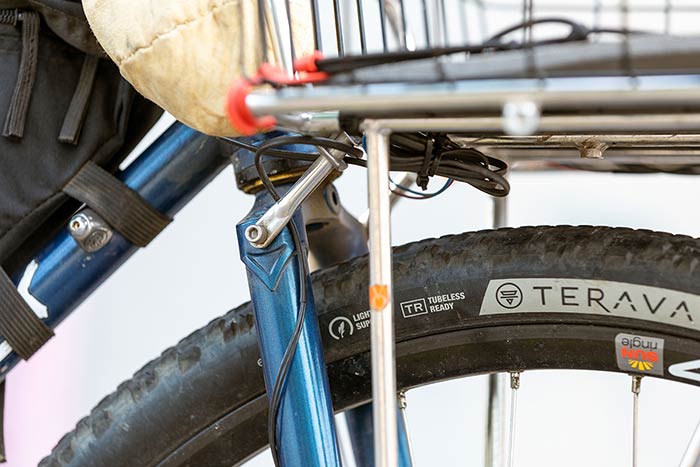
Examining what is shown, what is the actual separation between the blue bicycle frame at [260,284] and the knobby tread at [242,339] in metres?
0.05

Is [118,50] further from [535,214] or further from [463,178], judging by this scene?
[535,214]

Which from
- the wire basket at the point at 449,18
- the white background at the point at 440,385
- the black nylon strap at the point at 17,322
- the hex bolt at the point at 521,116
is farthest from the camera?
the white background at the point at 440,385

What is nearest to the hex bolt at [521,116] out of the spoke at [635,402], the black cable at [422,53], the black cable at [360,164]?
the black cable at [422,53]

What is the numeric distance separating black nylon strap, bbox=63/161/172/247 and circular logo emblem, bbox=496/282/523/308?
0.29 metres

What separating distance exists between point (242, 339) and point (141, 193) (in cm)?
16

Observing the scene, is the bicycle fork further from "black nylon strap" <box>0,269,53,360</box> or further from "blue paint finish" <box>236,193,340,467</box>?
"black nylon strap" <box>0,269,53,360</box>

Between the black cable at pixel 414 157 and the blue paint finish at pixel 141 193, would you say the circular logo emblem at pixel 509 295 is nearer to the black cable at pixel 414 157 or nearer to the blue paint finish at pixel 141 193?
the black cable at pixel 414 157

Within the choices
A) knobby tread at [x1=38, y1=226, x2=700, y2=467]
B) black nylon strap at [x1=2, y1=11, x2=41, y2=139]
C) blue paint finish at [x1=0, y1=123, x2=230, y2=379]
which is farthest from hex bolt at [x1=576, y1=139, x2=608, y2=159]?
black nylon strap at [x1=2, y1=11, x2=41, y2=139]

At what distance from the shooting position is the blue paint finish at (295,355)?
2.08ft

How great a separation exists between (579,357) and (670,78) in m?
0.26

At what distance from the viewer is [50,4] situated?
0.75m

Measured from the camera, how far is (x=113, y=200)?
800mm

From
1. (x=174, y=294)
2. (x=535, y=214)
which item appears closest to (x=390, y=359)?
(x=535, y=214)

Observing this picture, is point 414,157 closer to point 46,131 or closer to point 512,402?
point 512,402
